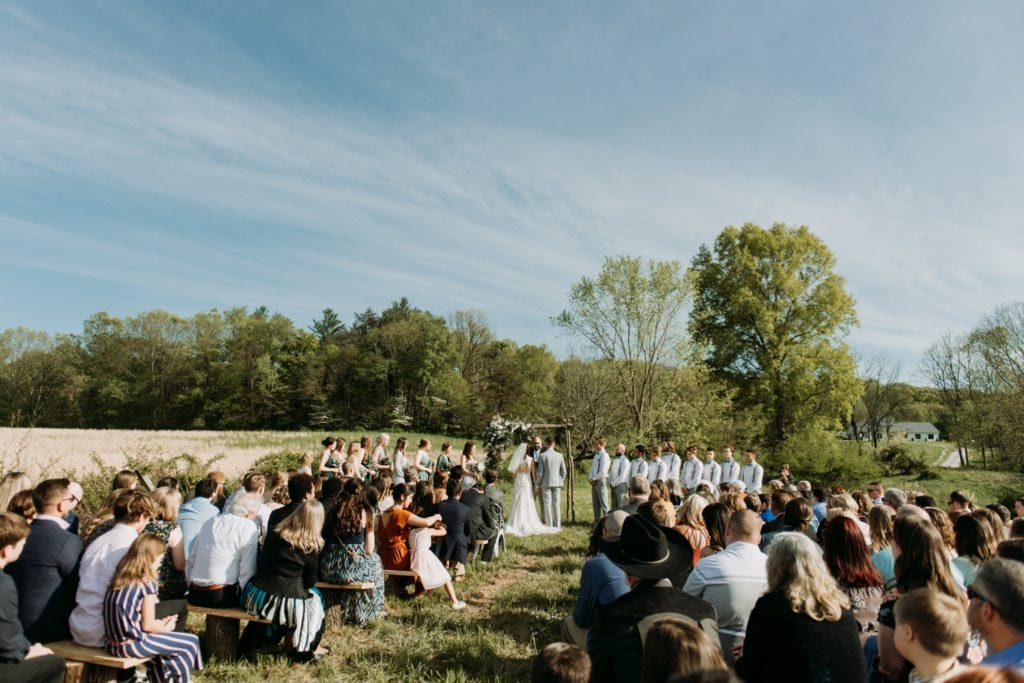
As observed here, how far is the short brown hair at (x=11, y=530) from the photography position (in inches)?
166

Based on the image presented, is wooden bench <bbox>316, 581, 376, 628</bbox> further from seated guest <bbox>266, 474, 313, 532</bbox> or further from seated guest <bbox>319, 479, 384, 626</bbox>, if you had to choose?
seated guest <bbox>266, 474, 313, 532</bbox>

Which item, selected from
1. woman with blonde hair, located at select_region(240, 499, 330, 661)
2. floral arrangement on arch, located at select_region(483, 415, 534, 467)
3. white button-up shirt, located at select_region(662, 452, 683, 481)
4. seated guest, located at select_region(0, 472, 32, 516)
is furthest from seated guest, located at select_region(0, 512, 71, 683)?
floral arrangement on arch, located at select_region(483, 415, 534, 467)

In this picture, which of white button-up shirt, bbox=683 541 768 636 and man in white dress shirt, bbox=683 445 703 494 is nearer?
white button-up shirt, bbox=683 541 768 636

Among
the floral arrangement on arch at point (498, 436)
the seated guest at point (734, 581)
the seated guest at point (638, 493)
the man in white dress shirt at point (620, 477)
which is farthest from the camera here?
the floral arrangement on arch at point (498, 436)

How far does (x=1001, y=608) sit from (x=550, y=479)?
1131cm

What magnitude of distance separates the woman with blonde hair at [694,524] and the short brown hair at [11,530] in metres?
5.57

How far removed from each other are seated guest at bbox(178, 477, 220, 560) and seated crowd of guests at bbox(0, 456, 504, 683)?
1 cm

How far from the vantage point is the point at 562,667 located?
257 centimetres

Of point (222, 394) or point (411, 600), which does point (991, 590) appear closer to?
point (411, 600)

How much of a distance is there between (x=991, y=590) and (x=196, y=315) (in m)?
68.3

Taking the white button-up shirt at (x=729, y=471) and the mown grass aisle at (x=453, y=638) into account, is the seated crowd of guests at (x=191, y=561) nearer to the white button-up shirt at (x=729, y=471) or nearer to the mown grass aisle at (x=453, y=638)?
the mown grass aisle at (x=453, y=638)

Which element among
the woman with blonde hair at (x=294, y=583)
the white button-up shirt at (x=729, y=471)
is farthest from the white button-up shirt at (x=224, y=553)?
the white button-up shirt at (x=729, y=471)

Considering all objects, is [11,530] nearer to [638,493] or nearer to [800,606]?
[800,606]

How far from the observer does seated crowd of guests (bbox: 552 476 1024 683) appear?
2627 mm
